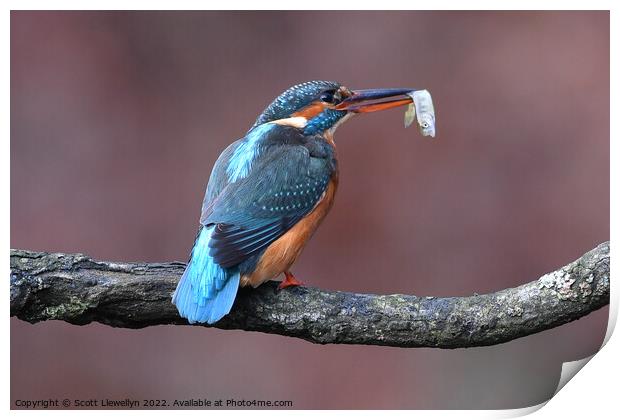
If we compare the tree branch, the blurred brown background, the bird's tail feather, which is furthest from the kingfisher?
the blurred brown background

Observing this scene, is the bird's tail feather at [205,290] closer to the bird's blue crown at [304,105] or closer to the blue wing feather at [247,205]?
the blue wing feather at [247,205]

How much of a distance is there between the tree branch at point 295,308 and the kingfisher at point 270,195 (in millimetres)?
138

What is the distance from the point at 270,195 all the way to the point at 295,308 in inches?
14.4

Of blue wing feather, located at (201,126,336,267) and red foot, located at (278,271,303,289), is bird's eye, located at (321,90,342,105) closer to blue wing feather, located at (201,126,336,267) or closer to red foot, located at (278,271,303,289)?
blue wing feather, located at (201,126,336,267)

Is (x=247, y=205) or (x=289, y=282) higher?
(x=247, y=205)

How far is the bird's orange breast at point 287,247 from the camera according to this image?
2637 mm

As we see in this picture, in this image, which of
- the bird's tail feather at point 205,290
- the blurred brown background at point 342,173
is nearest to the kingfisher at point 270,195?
the bird's tail feather at point 205,290

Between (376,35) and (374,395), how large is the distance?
1303 mm

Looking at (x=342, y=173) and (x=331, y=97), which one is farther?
(x=342, y=173)

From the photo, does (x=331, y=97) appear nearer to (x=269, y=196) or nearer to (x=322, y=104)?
(x=322, y=104)

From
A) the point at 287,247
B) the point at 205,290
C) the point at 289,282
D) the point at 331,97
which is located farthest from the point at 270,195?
the point at 331,97

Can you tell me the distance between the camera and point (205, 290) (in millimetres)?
2461

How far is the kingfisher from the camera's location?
249 centimetres
